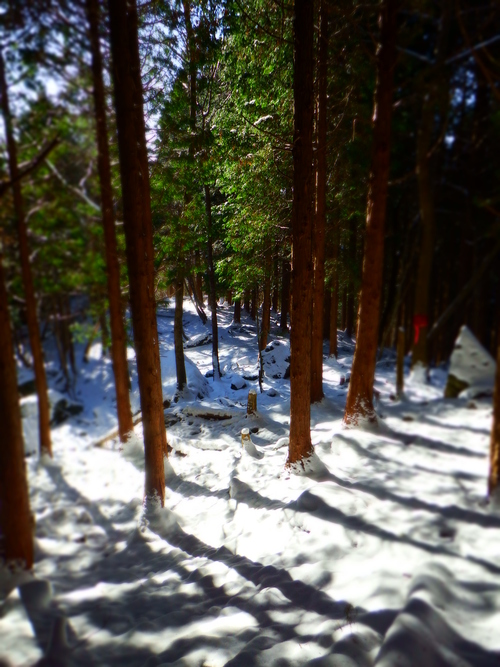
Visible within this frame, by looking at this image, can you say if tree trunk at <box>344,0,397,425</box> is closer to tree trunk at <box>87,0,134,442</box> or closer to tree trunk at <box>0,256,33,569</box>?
tree trunk at <box>87,0,134,442</box>

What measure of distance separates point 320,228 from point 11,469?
3.54 metres

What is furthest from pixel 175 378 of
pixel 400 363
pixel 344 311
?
pixel 400 363

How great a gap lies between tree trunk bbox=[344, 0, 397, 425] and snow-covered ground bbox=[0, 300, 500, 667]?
15cm

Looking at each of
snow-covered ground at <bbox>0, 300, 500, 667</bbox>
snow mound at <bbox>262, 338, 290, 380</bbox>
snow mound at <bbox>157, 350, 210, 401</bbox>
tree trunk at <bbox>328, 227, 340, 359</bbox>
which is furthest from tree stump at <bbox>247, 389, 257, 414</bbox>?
tree trunk at <bbox>328, 227, 340, 359</bbox>

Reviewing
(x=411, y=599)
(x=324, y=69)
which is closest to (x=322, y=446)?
(x=411, y=599)

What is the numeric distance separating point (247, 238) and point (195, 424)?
446 cm

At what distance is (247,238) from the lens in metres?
8.37

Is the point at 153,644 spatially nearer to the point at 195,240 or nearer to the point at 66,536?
the point at 66,536

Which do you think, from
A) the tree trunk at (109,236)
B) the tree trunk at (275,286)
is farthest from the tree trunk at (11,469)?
the tree trunk at (275,286)

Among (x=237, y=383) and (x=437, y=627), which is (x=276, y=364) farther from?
(x=437, y=627)

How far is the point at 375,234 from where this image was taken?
1658 millimetres

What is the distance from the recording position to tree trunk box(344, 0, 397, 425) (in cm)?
151

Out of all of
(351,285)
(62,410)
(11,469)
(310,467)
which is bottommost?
(310,467)

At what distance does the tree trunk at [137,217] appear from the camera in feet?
6.34
